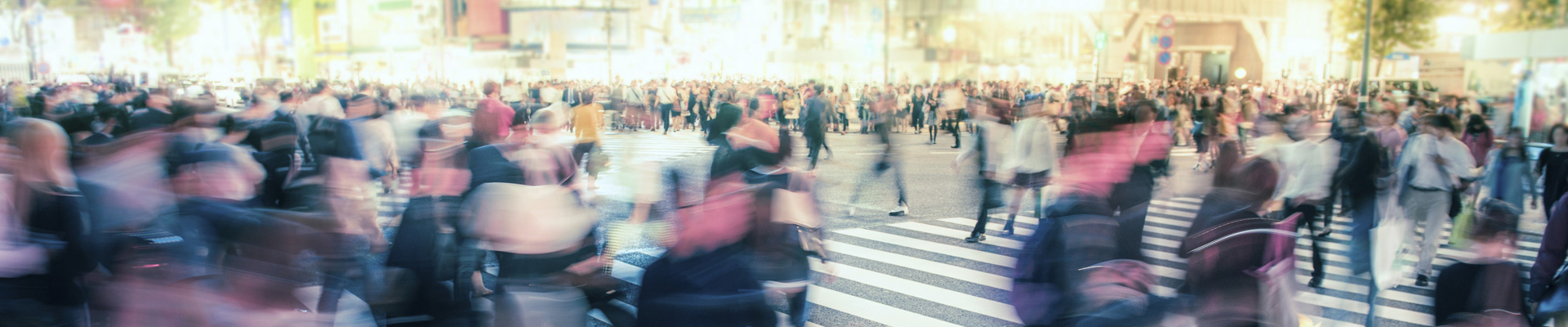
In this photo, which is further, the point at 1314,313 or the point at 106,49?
the point at 106,49

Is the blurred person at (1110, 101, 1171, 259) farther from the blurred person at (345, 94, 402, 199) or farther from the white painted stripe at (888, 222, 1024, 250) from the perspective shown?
the blurred person at (345, 94, 402, 199)

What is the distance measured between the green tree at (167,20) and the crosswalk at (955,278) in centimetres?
8127

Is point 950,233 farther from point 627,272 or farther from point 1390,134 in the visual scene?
point 1390,134

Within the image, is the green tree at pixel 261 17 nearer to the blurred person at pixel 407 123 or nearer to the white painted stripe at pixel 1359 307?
the blurred person at pixel 407 123

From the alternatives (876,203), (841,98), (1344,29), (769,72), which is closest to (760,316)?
(876,203)

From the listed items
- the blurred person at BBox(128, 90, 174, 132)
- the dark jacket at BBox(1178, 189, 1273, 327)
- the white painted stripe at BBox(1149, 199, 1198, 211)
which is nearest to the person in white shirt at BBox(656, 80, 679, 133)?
the blurred person at BBox(128, 90, 174, 132)

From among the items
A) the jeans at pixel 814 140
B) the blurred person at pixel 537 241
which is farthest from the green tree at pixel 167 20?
the blurred person at pixel 537 241

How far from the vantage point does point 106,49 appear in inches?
3484

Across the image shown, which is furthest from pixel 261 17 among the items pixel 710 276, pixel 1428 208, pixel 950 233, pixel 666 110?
pixel 710 276

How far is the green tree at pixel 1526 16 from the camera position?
29.4 meters

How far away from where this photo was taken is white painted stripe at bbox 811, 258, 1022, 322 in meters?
6.47

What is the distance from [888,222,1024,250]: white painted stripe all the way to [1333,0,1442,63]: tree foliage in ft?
126

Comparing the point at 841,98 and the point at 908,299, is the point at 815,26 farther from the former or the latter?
the point at 908,299

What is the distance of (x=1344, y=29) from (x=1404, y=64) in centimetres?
1847
